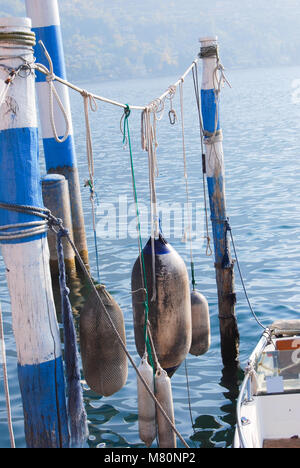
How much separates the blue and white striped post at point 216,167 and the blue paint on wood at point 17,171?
510 cm

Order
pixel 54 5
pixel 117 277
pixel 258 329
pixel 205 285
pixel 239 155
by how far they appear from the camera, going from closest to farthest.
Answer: pixel 54 5, pixel 258 329, pixel 205 285, pixel 117 277, pixel 239 155

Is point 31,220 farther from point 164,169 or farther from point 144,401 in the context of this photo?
point 164,169

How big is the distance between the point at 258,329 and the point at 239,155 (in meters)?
24.1

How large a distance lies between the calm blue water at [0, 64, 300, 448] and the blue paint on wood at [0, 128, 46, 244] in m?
4.60

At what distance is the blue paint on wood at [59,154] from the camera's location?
11303mm

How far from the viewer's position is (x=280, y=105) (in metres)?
66.4


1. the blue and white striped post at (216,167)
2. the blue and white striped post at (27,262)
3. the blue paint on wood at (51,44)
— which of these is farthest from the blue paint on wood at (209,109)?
the blue and white striped post at (27,262)

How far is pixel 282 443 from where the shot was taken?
24.0ft

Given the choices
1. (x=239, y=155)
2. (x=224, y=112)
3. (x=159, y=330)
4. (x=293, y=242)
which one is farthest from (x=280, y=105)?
(x=159, y=330)

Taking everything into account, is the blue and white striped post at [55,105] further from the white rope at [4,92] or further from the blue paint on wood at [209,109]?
the white rope at [4,92]

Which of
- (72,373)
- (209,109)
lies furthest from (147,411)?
(209,109)

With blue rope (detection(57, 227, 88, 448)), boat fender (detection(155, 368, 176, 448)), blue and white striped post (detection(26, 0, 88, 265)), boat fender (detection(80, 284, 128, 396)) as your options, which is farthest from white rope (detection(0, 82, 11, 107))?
blue and white striped post (detection(26, 0, 88, 265))

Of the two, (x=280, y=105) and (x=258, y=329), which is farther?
(x=280, y=105)

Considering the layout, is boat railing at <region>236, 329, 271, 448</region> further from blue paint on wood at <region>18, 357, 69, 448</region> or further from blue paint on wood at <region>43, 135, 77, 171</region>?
blue paint on wood at <region>43, 135, 77, 171</region>
